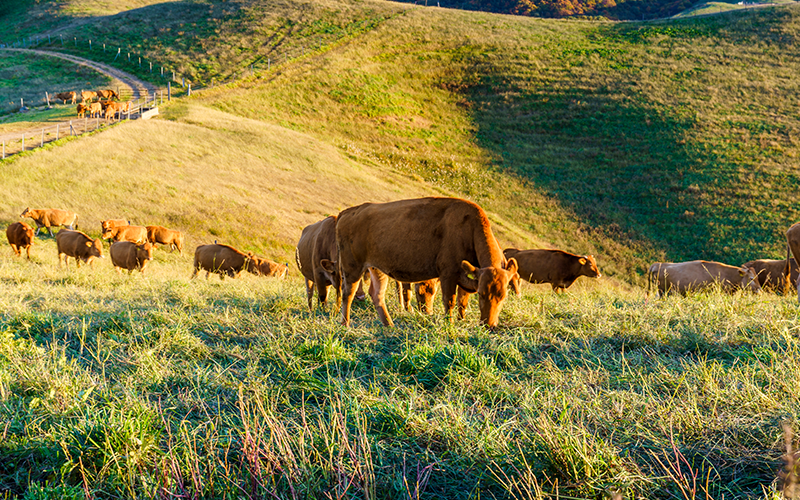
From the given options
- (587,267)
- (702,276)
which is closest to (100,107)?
(587,267)

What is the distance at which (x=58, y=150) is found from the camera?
30.1 metres

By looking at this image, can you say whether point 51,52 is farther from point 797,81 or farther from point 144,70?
point 797,81

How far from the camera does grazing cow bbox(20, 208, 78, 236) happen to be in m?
22.0

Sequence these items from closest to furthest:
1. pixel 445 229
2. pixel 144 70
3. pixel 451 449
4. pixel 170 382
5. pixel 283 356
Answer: pixel 451 449
pixel 170 382
pixel 283 356
pixel 445 229
pixel 144 70

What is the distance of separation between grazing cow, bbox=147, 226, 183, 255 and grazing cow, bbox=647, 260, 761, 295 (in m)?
19.9

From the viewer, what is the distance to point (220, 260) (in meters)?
18.5

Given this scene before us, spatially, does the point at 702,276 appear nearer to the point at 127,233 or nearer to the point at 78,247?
the point at 78,247

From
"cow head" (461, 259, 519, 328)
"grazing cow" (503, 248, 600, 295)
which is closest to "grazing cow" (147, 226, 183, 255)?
"grazing cow" (503, 248, 600, 295)

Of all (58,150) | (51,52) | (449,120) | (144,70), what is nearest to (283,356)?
(58,150)

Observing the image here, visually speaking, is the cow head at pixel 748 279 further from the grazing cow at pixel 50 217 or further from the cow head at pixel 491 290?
the grazing cow at pixel 50 217

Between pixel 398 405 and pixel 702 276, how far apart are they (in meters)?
13.4

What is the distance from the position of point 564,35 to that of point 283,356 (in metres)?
80.2

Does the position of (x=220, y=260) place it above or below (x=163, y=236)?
above

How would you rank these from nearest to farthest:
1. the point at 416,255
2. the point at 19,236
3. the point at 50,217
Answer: the point at 416,255 → the point at 19,236 → the point at 50,217
